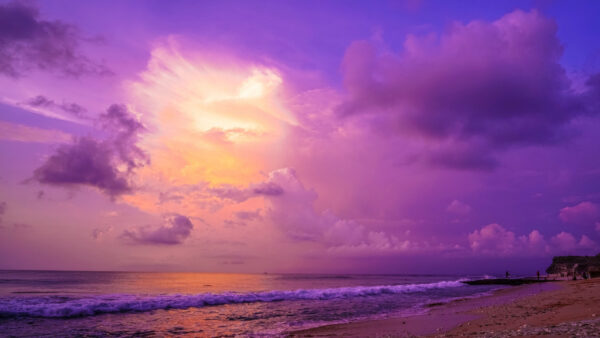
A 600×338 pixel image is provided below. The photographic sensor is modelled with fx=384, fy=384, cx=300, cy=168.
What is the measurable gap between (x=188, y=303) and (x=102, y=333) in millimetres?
17922

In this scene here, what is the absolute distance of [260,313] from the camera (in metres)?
34.1

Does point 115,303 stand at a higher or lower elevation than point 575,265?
lower

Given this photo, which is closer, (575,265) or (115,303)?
(115,303)

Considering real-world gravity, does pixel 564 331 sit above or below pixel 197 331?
above

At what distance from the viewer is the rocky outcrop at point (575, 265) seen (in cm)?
8931

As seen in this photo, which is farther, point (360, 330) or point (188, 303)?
point (188, 303)

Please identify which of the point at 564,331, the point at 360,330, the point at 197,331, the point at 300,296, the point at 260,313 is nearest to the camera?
the point at 564,331

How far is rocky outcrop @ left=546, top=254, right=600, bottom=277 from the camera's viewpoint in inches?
3516

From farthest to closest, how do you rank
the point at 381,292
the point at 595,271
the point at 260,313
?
1. the point at 595,271
2. the point at 381,292
3. the point at 260,313

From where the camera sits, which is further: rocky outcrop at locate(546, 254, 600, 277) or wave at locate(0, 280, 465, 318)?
rocky outcrop at locate(546, 254, 600, 277)

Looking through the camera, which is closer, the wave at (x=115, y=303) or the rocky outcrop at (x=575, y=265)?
the wave at (x=115, y=303)

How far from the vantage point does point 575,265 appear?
95.1 meters

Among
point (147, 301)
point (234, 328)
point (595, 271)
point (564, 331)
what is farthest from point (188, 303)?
point (595, 271)

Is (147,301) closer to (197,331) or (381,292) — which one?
(197,331)
